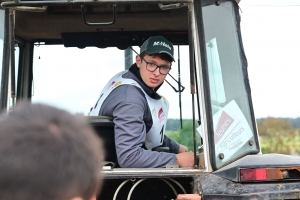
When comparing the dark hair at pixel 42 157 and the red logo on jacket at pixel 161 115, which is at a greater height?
the red logo on jacket at pixel 161 115

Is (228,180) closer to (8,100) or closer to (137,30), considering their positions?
(8,100)

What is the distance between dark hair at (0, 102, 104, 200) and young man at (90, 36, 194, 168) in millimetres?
2056

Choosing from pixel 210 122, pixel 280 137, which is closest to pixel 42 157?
pixel 210 122

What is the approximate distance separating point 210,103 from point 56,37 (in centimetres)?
193

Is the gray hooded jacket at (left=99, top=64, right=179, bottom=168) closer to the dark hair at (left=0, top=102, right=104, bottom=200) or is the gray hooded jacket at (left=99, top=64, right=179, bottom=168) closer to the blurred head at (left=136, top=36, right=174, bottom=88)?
the blurred head at (left=136, top=36, right=174, bottom=88)

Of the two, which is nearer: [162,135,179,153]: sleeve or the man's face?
the man's face

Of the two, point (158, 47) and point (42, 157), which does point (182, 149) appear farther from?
point (42, 157)

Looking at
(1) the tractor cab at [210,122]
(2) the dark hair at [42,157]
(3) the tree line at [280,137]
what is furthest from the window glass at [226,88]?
(3) the tree line at [280,137]

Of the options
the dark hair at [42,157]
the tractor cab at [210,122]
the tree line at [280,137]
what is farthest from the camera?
the tree line at [280,137]

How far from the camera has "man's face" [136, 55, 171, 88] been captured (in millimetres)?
3340

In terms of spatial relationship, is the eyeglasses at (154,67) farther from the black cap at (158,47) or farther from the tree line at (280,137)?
the tree line at (280,137)

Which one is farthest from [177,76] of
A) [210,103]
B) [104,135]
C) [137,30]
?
[210,103]

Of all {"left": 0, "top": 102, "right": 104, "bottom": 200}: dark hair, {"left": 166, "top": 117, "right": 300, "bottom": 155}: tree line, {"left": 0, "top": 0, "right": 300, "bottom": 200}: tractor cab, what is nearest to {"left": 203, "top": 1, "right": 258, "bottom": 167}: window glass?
{"left": 0, "top": 0, "right": 300, "bottom": 200}: tractor cab

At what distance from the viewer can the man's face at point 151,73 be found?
11.0 ft
